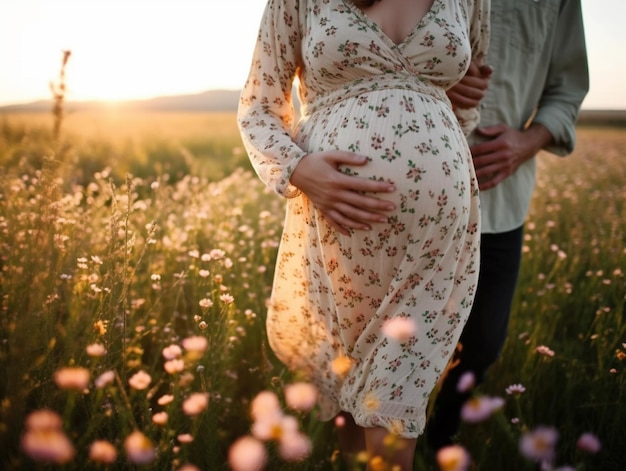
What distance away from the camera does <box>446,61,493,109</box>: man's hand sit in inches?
66.4

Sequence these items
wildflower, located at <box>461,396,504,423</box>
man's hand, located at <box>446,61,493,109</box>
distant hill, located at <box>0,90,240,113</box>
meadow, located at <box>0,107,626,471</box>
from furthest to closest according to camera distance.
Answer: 1. distant hill, located at <box>0,90,240,113</box>
2. man's hand, located at <box>446,61,493,109</box>
3. meadow, located at <box>0,107,626,471</box>
4. wildflower, located at <box>461,396,504,423</box>

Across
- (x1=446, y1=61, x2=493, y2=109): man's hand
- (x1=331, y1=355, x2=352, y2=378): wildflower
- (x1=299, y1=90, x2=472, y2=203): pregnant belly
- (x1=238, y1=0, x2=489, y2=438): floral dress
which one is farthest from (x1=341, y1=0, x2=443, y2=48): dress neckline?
(x1=331, y1=355, x2=352, y2=378): wildflower

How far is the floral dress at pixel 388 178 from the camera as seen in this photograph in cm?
139

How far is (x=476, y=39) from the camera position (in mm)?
1681

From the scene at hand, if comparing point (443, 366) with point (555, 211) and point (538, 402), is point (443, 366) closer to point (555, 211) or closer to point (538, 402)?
point (538, 402)

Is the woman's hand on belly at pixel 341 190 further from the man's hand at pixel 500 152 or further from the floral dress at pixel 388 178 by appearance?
the man's hand at pixel 500 152

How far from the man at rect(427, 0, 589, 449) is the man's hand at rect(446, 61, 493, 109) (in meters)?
0.13

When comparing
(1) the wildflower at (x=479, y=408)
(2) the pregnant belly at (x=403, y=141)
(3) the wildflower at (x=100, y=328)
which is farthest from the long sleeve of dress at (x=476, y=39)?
(3) the wildflower at (x=100, y=328)

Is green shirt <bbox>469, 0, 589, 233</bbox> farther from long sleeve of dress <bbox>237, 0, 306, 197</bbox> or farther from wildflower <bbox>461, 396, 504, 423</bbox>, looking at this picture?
wildflower <bbox>461, 396, 504, 423</bbox>

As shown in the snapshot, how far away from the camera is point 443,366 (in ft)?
4.91

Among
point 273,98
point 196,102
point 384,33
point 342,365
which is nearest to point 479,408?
point 342,365

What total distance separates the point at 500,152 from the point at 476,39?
0.42 m

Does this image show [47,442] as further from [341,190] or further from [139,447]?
[341,190]

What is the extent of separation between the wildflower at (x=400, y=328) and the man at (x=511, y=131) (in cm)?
67
